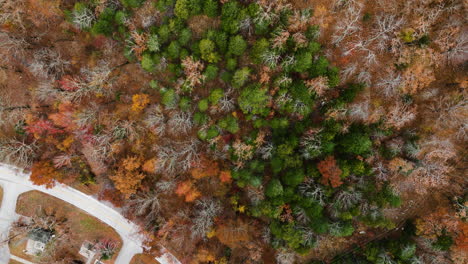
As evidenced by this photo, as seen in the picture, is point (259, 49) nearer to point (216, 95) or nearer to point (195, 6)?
point (216, 95)

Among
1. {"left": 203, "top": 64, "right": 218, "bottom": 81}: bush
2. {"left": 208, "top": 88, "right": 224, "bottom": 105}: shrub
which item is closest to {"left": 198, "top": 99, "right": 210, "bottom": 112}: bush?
{"left": 208, "top": 88, "right": 224, "bottom": 105}: shrub

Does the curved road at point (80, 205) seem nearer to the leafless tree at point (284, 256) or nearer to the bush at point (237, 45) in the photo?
the leafless tree at point (284, 256)

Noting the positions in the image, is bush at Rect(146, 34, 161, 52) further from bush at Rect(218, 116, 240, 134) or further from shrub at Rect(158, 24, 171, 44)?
bush at Rect(218, 116, 240, 134)

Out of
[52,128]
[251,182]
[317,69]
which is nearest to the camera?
[317,69]

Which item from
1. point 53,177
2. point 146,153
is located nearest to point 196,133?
point 146,153

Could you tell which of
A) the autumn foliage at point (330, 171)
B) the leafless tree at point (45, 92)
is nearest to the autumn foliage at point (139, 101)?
the leafless tree at point (45, 92)

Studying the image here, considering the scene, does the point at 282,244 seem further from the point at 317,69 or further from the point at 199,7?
the point at 199,7
